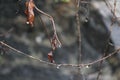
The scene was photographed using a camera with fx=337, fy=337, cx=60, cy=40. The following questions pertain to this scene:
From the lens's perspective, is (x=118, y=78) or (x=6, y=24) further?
(x=6, y=24)

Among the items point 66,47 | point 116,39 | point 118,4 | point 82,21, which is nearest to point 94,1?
point 82,21

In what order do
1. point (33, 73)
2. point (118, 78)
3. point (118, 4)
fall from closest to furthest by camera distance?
point (118, 4), point (118, 78), point (33, 73)

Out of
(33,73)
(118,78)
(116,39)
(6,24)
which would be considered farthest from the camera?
(6,24)

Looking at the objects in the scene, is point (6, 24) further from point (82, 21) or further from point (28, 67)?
point (82, 21)

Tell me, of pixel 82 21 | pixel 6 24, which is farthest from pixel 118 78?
pixel 6 24

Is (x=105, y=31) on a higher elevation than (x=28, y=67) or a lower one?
higher

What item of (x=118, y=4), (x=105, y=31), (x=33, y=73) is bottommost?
(x=33, y=73)
